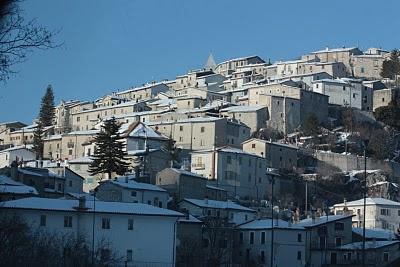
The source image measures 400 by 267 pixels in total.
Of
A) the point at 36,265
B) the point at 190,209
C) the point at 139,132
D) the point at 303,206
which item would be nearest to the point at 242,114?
the point at 139,132

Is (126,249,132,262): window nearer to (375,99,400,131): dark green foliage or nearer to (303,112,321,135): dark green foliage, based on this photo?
(375,99,400,131): dark green foliage

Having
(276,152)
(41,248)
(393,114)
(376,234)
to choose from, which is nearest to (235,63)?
(276,152)

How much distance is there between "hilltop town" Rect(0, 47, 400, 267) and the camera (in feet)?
163

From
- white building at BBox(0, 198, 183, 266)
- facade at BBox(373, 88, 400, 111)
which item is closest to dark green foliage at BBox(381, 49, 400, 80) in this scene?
facade at BBox(373, 88, 400, 111)

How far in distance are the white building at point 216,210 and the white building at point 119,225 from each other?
530 inches

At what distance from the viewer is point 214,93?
11938 cm

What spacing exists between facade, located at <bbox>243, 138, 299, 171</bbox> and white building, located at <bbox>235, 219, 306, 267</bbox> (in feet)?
101

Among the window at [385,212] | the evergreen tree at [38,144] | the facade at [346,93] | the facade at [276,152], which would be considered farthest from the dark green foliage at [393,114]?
the evergreen tree at [38,144]

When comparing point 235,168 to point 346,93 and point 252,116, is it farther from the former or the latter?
point 346,93

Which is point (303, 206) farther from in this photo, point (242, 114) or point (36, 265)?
point (36, 265)

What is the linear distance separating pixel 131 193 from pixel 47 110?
213 ft

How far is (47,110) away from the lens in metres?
125

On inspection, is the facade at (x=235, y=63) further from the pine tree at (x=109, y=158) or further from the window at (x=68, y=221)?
the window at (x=68, y=221)

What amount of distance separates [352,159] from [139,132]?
2143 centimetres
